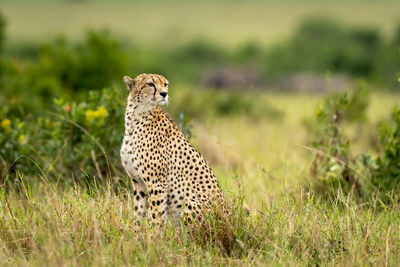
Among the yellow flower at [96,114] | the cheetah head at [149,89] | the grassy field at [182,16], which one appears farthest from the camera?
the grassy field at [182,16]

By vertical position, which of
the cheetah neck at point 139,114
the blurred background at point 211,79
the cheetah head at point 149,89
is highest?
the cheetah head at point 149,89

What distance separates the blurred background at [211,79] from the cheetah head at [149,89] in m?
0.36

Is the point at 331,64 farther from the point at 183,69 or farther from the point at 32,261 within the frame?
the point at 32,261

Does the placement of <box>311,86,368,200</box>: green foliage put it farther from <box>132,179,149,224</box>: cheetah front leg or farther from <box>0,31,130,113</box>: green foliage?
<box>0,31,130,113</box>: green foliage

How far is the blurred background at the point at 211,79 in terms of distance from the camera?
518cm

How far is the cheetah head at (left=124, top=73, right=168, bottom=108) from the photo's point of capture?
11.4ft

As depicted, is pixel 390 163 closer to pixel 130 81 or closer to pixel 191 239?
pixel 191 239

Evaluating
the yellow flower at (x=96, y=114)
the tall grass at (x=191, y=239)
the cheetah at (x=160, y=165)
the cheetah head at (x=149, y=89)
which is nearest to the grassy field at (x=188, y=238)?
the tall grass at (x=191, y=239)

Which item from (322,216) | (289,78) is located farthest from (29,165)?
(289,78)

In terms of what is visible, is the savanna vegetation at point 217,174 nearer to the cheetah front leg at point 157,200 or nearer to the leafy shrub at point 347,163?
the leafy shrub at point 347,163

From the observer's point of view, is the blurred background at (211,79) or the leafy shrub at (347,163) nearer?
the leafy shrub at (347,163)

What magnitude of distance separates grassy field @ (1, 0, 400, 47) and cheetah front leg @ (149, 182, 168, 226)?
51320mm

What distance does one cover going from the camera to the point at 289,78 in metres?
25.4

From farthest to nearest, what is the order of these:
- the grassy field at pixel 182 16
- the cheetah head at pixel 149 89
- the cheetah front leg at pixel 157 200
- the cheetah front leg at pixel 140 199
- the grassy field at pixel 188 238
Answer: the grassy field at pixel 182 16, the cheetah front leg at pixel 140 199, the cheetah front leg at pixel 157 200, the cheetah head at pixel 149 89, the grassy field at pixel 188 238
